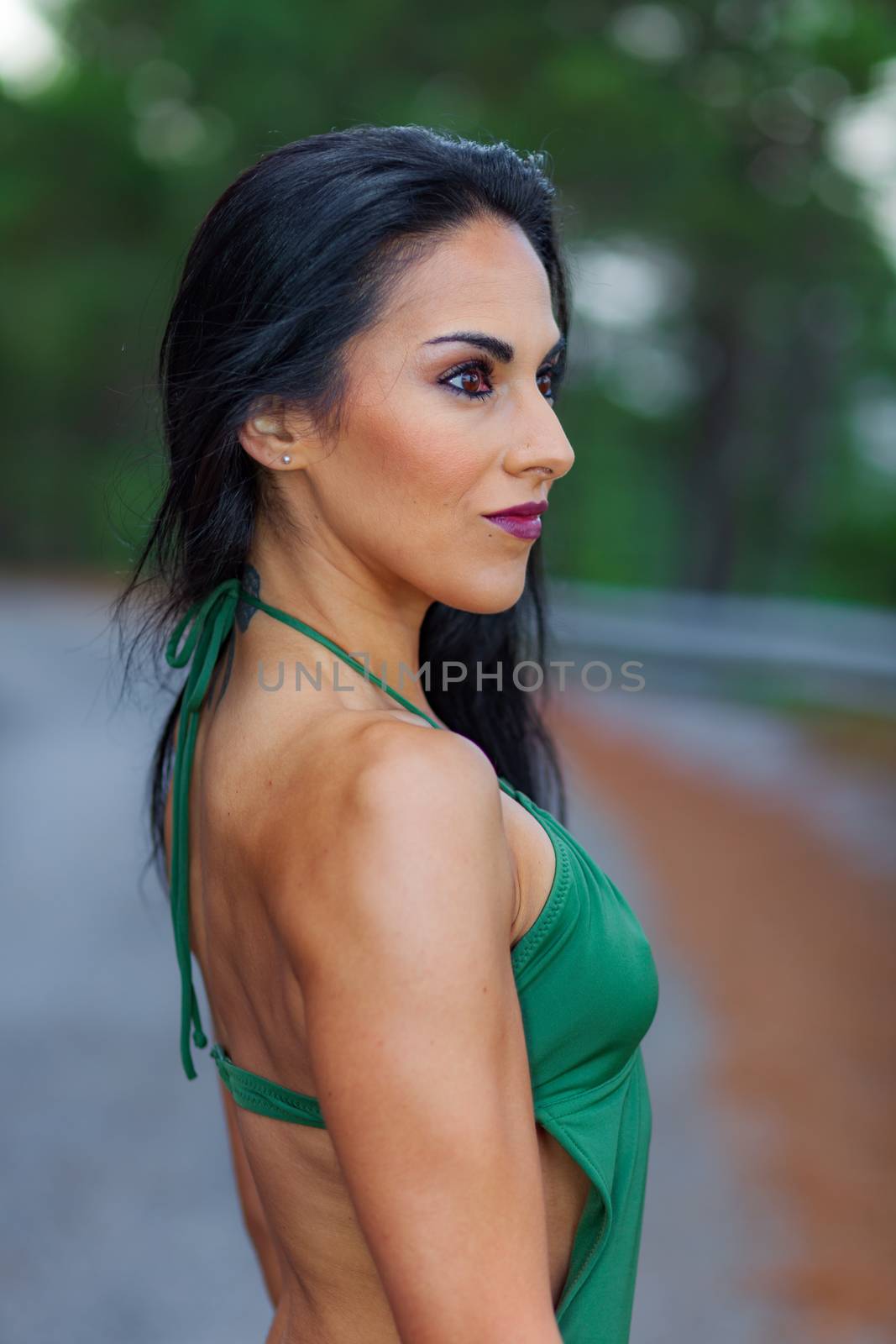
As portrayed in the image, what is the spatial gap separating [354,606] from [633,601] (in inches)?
607

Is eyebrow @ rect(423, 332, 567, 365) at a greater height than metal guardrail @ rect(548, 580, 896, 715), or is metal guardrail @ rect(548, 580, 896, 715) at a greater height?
metal guardrail @ rect(548, 580, 896, 715)

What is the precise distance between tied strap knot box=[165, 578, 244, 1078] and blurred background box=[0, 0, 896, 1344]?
1.07ft

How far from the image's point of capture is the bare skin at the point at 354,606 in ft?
4.33

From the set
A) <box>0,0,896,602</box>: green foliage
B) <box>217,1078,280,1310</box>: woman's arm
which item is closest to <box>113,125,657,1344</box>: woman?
<box>217,1078,280,1310</box>: woman's arm

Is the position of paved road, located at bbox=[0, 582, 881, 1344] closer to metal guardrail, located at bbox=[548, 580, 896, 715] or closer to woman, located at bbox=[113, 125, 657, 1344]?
woman, located at bbox=[113, 125, 657, 1344]

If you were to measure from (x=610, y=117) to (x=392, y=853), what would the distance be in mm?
12566

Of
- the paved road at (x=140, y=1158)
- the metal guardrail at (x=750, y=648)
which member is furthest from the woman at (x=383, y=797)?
the metal guardrail at (x=750, y=648)

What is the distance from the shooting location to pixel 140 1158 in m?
4.10

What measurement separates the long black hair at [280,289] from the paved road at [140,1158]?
288 mm

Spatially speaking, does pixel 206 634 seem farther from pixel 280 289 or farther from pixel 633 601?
pixel 633 601

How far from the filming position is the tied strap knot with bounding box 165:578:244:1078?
1545mm

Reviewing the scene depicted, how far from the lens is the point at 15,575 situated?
77.9ft

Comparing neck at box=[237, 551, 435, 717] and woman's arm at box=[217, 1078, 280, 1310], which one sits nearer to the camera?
Answer: neck at box=[237, 551, 435, 717]

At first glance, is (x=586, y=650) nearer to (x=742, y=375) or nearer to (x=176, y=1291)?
(x=742, y=375)
